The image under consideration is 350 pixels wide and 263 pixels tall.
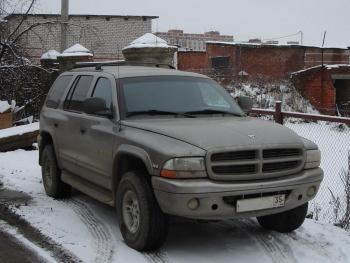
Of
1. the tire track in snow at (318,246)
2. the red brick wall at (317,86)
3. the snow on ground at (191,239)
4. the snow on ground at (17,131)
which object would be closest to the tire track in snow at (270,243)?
the snow on ground at (191,239)

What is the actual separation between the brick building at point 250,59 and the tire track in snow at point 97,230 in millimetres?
19448

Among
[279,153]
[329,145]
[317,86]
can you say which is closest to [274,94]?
[317,86]

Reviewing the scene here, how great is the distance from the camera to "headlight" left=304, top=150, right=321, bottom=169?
5301 millimetres

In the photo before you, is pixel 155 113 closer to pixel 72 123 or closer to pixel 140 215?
pixel 140 215

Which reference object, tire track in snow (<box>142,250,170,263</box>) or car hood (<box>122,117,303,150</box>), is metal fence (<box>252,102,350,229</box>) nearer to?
→ car hood (<box>122,117,303,150</box>)

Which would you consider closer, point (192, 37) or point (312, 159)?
point (312, 159)

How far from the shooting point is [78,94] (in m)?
6.82

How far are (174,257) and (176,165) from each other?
95 centimetres

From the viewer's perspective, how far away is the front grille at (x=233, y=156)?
4.70m

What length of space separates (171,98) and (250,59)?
69.9 feet

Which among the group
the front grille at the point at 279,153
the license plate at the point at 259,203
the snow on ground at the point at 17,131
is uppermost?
the front grille at the point at 279,153

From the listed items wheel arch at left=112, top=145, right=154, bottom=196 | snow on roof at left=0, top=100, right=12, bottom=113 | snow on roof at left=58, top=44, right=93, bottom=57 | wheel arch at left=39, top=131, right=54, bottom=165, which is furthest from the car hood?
snow on roof at left=58, top=44, right=93, bottom=57

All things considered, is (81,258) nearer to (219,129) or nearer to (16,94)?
(219,129)

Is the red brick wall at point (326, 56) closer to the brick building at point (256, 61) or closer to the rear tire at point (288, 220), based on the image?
the brick building at point (256, 61)
